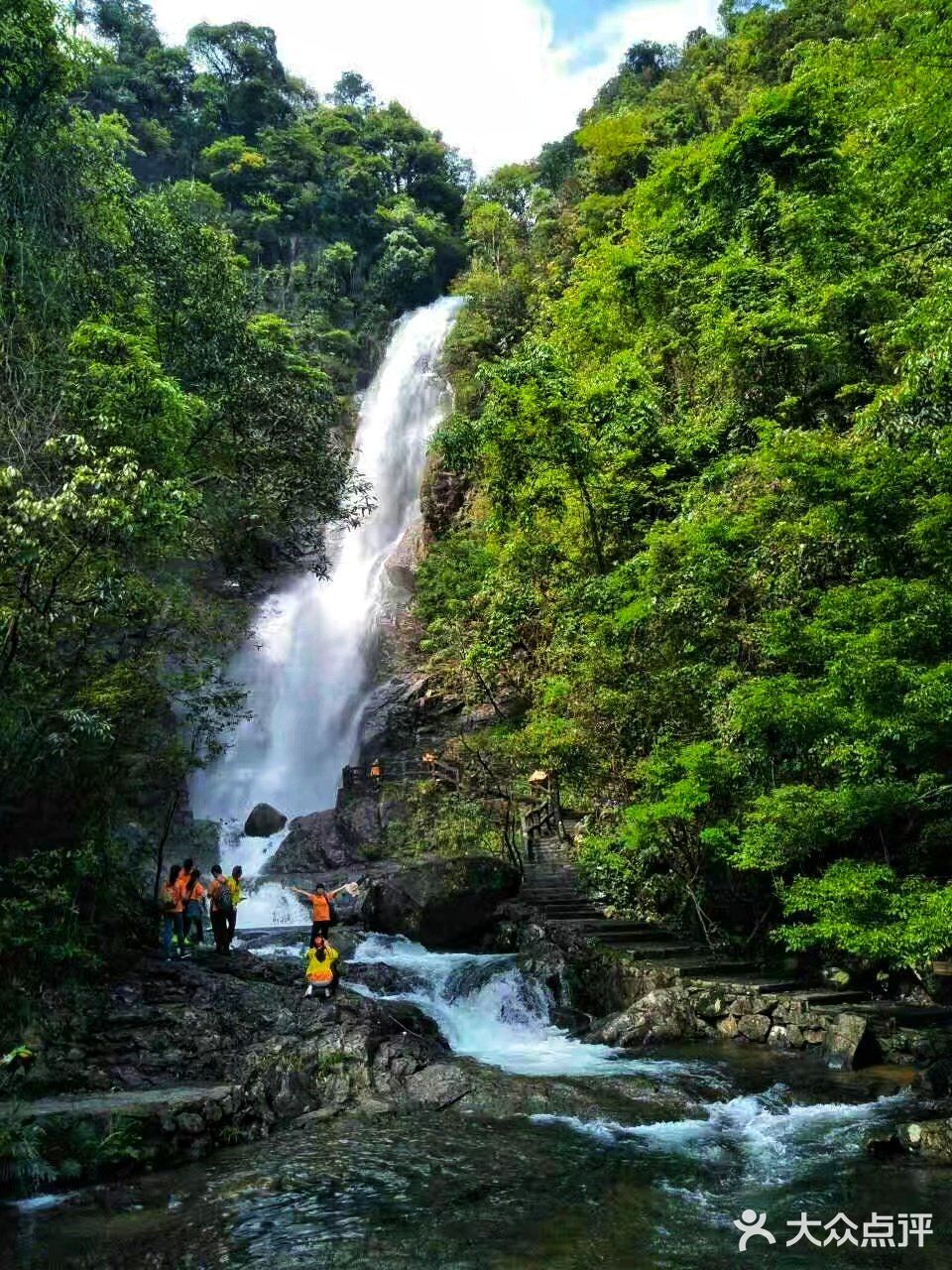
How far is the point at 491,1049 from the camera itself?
37.2 feet

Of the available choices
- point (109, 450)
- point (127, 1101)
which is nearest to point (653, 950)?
point (127, 1101)

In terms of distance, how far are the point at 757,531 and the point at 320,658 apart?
18913mm

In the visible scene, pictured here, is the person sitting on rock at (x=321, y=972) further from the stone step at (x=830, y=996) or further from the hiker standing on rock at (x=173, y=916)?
the stone step at (x=830, y=996)

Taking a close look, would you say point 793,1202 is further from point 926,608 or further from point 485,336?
point 485,336

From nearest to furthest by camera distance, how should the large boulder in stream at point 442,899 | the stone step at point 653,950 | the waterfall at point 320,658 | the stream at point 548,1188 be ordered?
the stream at point 548,1188
the stone step at point 653,950
the large boulder in stream at point 442,899
the waterfall at point 320,658

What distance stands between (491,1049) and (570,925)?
110 inches

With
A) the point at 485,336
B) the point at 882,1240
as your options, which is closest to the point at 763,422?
the point at 882,1240

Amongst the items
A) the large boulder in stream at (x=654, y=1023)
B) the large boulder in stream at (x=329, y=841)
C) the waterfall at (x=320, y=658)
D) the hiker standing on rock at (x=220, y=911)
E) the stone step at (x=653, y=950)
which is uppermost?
the waterfall at (x=320, y=658)

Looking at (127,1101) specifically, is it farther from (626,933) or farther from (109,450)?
(626,933)

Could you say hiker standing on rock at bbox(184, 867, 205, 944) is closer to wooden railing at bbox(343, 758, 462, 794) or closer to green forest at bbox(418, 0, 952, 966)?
green forest at bbox(418, 0, 952, 966)

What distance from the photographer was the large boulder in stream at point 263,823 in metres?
23.1

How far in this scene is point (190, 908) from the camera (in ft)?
43.1

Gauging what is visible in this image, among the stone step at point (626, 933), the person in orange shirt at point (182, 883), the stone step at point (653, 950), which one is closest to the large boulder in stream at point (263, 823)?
the person in orange shirt at point (182, 883)

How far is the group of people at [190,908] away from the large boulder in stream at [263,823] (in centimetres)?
945
